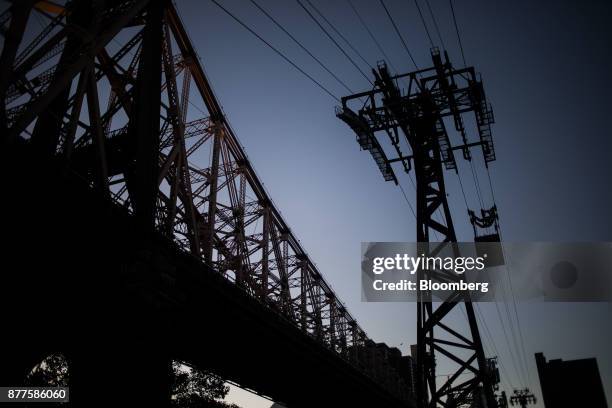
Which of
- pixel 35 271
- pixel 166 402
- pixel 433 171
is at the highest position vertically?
pixel 433 171

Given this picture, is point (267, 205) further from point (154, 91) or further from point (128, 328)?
point (128, 328)

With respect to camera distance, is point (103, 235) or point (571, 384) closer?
point (103, 235)

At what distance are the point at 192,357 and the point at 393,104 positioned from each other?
1406 cm

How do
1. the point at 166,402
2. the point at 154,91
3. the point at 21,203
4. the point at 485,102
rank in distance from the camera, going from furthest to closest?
the point at 485,102 < the point at 154,91 < the point at 166,402 < the point at 21,203

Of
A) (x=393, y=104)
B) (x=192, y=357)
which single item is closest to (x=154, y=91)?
(x=393, y=104)

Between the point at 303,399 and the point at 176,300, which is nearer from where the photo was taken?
the point at 176,300

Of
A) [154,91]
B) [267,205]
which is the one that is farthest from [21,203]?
[267,205]

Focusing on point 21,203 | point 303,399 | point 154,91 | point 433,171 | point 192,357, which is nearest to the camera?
point 21,203

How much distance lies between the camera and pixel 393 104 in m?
13.4

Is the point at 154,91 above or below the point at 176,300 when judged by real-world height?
above

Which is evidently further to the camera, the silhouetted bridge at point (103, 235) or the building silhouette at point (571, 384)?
the building silhouette at point (571, 384)

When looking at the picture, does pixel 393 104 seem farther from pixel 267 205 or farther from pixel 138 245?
pixel 267 205

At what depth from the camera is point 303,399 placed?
28062mm

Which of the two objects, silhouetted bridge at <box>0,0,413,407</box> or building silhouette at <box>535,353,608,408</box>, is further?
building silhouette at <box>535,353,608,408</box>
